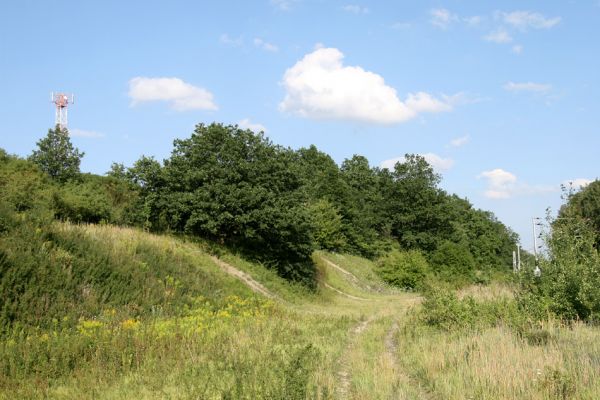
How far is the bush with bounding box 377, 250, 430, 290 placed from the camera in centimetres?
5519

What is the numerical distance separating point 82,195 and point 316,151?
189 feet

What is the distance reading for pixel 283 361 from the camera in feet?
29.9

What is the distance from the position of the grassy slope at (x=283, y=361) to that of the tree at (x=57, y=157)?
88.8 feet

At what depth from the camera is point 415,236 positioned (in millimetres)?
73000

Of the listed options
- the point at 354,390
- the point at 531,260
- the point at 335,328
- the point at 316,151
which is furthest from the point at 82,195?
the point at 316,151

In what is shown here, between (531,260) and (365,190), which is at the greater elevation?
(365,190)

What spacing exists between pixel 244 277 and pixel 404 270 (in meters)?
31.7

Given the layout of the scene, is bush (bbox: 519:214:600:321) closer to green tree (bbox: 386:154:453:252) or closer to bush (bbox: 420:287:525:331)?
bush (bbox: 420:287:525:331)

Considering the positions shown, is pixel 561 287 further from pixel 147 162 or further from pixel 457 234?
pixel 457 234

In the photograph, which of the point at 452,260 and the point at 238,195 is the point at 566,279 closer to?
the point at 238,195

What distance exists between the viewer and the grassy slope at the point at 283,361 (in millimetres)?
7379

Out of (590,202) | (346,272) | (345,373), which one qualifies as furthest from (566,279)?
(590,202)

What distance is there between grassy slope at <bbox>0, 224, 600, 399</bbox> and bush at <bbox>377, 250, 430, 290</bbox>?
39937 mm

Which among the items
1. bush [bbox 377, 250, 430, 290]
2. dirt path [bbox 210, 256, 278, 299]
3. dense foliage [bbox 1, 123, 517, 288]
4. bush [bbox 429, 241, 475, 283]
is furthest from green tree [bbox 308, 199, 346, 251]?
dirt path [bbox 210, 256, 278, 299]
